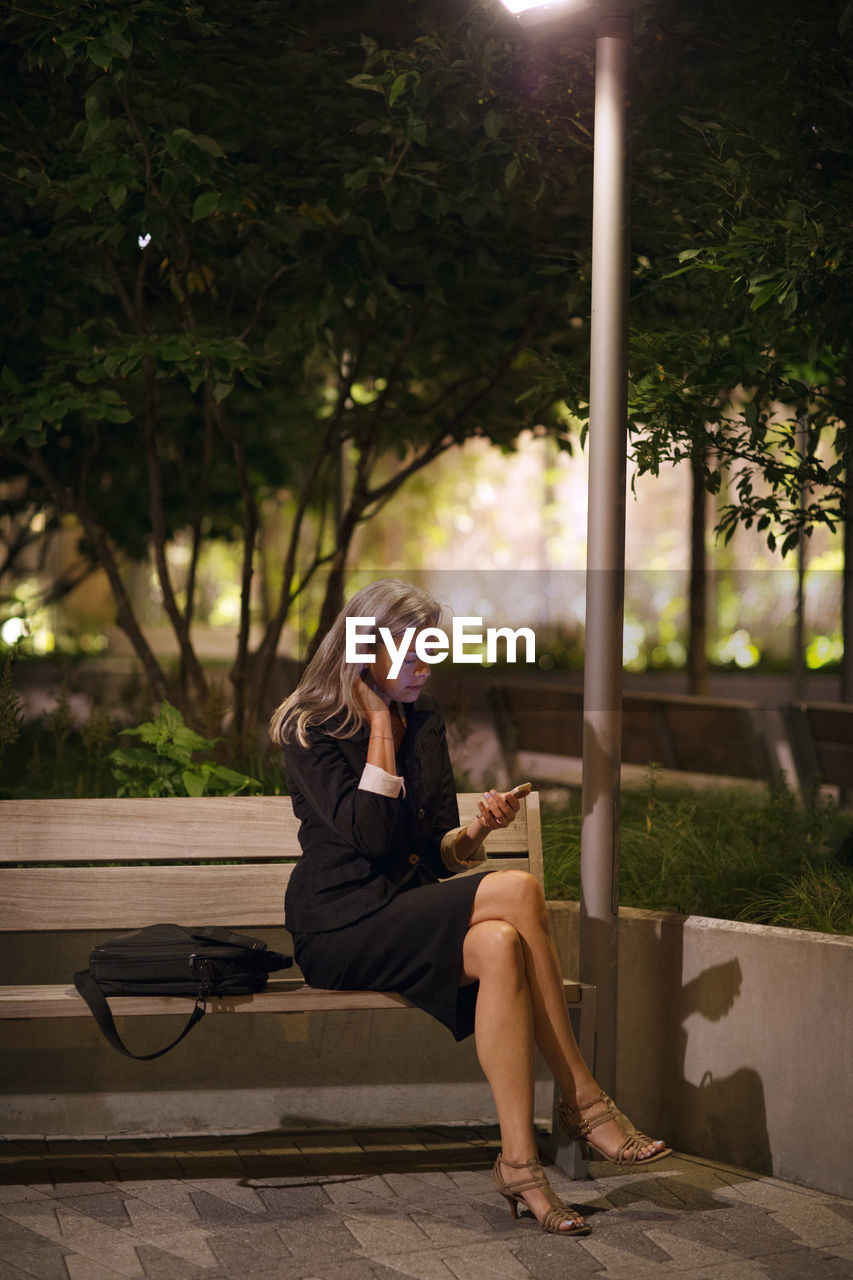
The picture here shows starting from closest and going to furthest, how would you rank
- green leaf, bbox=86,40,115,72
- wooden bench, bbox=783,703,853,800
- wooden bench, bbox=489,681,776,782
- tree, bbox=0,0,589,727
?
green leaf, bbox=86,40,115,72
tree, bbox=0,0,589,727
wooden bench, bbox=783,703,853,800
wooden bench, bbox=489,681,776,782

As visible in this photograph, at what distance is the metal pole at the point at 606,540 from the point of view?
171 inches

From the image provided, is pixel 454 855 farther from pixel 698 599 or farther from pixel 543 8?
pixel 698 599

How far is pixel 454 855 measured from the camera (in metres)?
4.22

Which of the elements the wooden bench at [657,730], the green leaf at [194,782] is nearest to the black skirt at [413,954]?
the green leaf at [194,782]

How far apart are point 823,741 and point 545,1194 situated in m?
4.37

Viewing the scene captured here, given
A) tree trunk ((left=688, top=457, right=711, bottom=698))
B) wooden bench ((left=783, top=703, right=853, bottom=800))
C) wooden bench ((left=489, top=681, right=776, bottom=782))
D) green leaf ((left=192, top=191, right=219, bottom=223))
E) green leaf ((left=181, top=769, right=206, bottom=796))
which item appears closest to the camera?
green leaf ((left=181, top=769, right=206, bottom=796))

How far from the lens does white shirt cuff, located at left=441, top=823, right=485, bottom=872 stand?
421cm

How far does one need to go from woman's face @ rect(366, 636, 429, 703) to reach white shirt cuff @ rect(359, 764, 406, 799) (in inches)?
10.5

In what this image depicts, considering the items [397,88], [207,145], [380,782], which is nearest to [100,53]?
[207,145]

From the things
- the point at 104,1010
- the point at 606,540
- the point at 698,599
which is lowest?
the point at 104,1010

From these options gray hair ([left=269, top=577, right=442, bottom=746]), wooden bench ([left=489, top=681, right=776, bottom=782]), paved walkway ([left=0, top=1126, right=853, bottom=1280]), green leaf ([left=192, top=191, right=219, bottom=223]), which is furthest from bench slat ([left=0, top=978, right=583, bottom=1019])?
wooden bench ([left=489, top=681, right=776, bottom=782])

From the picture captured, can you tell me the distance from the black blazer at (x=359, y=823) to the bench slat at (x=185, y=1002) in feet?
0.65

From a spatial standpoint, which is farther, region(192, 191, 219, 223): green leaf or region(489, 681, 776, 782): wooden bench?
region(489, 681, 776, 782): wooden bench

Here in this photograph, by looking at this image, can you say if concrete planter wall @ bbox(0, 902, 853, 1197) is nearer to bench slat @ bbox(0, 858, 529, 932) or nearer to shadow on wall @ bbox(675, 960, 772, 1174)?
shadow on wall @ bbox(675, 960, 772, 1174)
